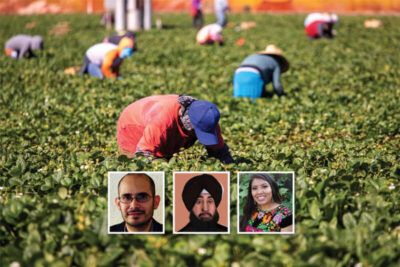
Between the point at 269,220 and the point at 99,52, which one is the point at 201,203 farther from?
the point at 99,52

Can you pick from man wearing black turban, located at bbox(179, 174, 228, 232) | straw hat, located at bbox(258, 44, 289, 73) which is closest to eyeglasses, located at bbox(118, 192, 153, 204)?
man wearing black turban, located at bbox(179, 174, 228, 232)

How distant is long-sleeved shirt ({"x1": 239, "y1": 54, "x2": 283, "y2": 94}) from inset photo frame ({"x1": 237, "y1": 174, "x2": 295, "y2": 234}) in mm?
7416

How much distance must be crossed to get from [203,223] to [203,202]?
15 centimetres

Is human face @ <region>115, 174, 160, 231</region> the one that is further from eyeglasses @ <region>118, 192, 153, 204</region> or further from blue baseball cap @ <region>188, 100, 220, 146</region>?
blue baseball cap @ <region>188, 100, 220, 146</region>

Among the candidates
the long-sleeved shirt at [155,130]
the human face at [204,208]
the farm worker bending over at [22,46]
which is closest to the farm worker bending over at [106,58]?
the farm worker bending over at [22,46]

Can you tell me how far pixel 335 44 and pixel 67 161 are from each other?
592 inches

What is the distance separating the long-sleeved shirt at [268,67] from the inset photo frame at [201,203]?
25.0 ft

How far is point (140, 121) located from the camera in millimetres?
6914

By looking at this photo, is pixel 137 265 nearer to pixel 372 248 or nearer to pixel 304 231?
pixel 304 231

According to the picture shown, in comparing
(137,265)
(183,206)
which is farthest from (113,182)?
(137,265)

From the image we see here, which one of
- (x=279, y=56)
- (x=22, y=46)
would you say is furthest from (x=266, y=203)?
(x=22, y=46)

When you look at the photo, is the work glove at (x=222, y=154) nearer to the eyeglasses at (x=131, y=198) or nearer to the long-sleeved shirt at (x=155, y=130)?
the long-sleeved shirt at (x=155, y=130)

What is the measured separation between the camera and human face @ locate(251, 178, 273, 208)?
4918 millimetres

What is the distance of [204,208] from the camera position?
477 centimetres
